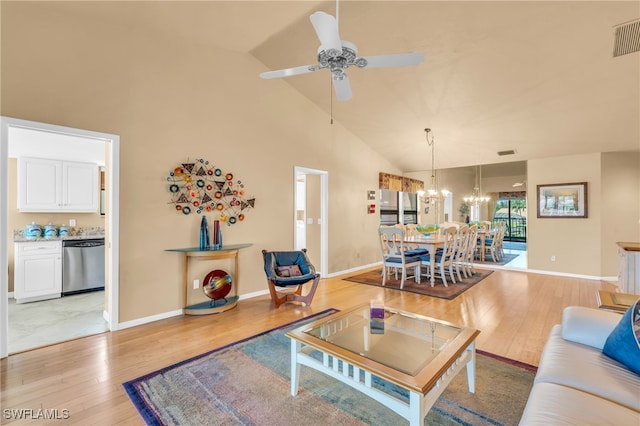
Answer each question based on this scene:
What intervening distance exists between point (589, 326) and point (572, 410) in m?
0.92

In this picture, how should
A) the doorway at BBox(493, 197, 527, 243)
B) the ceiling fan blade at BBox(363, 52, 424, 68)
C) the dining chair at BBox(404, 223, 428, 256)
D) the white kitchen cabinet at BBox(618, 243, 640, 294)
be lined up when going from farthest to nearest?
the doorway at BBox(493, 197, 527, 243) → the dining chair at BBox(404, 223, 428, 256) → the white kitchen cabinet at BBox(618, 243, 640, 294) → the ceiling fan blade at BBox(363, 52, 424, 68)

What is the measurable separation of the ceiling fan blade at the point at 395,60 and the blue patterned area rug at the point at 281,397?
7.91 ft

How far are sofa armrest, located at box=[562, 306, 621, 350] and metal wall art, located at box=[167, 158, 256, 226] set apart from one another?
3.65 metres

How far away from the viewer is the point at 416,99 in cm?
458

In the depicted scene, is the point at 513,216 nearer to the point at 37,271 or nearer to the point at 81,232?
the point at 81,232

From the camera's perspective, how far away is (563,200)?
5723mm

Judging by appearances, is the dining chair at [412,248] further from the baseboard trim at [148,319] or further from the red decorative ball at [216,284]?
the baseboard trim at [148,319]

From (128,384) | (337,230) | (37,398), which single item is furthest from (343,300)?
(37,398)

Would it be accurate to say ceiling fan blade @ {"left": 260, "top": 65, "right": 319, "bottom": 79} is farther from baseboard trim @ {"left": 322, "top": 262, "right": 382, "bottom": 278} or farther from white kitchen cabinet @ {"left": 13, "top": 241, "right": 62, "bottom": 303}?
white kitchen cabinet @ {"left": 13, "top": 241, "right": 62, "bottom": 303}

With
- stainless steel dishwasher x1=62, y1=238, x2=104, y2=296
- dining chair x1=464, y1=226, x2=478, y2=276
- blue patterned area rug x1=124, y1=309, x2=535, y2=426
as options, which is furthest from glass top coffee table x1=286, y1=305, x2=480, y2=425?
stainless steel dishwasher x1=62, y1=238, x2=104, y2=296

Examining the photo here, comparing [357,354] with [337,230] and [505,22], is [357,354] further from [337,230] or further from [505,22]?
[337,230]

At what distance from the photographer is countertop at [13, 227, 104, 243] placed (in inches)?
156

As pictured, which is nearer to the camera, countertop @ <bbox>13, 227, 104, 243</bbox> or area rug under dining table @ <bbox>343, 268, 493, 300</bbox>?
countertop @ <bbox>13, 227, 104, 243</bbox>

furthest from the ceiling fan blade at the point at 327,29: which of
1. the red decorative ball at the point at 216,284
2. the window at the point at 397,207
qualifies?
the window at the point at 397,207
